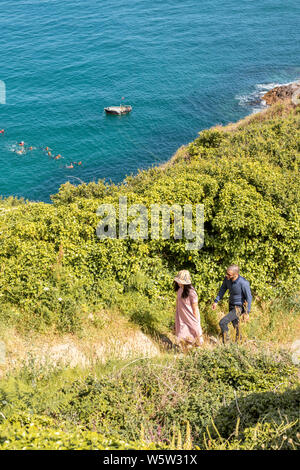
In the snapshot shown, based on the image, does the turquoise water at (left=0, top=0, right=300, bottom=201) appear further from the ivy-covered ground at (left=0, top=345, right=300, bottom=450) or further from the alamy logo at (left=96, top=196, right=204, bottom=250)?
the ivy-covered ground at (left=0, top=345, right=300, bottom=450)

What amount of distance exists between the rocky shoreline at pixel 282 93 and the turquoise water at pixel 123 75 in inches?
57.7

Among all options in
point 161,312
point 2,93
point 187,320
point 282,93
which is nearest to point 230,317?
point 187,320

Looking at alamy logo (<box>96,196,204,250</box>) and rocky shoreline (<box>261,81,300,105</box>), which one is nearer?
alamy logo (<box>96,196,204,250</box>)

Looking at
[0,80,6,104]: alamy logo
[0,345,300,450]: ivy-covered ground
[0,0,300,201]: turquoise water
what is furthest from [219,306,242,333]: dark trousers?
[0,80,6,104]: alamy logo

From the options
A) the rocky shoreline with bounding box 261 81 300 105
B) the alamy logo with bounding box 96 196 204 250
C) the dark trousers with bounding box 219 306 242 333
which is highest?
the rocky shoreline with bounding box 261 81 300 105

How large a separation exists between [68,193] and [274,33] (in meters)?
59.7

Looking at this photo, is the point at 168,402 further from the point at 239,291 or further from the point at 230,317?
the point at 239,291

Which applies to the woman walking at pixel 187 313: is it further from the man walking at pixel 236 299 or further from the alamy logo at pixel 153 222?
the alamy logo at pixel 153 222

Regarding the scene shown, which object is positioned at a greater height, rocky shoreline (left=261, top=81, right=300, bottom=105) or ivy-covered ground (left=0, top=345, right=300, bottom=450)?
rocky shoreline (left=261, top=81, right=300, bottom=105)

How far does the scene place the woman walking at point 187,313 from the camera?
22.6 feet

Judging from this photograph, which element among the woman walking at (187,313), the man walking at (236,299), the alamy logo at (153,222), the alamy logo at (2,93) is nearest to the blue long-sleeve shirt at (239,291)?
the man walking at (236,299)

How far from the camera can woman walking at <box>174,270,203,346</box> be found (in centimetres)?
690

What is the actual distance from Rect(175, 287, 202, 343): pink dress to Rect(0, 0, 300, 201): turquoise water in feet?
80.3

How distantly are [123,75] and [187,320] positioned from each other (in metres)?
45.7
